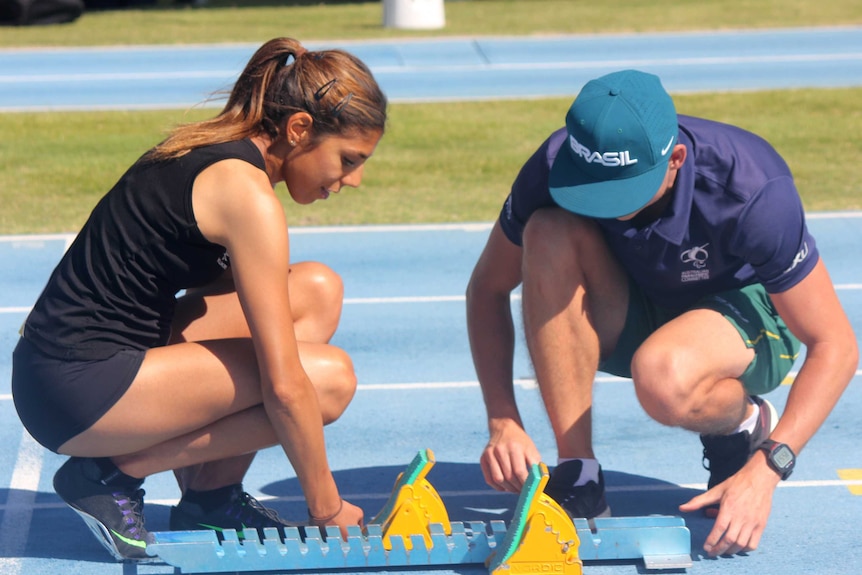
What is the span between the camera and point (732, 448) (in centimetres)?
367

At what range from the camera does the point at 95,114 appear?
11.0 m

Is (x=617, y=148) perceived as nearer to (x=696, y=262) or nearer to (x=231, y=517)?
(x=696, y=262)

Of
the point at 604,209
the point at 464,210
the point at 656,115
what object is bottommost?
the point at 464,210

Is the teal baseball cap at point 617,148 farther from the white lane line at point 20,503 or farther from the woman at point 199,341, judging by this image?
the white lane line at point 20,503

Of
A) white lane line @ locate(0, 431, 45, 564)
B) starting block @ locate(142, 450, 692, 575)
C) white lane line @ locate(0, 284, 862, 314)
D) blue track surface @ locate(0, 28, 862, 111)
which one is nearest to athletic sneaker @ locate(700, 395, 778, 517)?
starting block @ locate(142, 450, 692, 575)

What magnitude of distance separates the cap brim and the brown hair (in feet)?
1.77

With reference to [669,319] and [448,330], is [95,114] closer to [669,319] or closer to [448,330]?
[448,330]

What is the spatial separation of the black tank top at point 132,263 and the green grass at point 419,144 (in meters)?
3.91

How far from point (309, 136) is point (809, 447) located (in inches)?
86.0

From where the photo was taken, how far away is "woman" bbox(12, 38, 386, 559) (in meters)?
3.02

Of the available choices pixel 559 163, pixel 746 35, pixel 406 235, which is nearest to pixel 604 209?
pixel 559 163

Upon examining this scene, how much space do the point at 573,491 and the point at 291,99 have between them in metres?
1.34

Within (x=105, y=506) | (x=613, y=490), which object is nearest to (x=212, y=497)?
(x=105, y=506)

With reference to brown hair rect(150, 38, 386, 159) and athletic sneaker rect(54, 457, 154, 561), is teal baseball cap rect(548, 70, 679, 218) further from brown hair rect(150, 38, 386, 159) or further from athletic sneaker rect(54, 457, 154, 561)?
athletic sneaker rect(54, 457, 154, 561)
